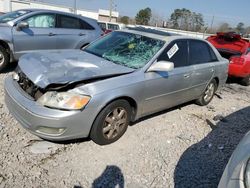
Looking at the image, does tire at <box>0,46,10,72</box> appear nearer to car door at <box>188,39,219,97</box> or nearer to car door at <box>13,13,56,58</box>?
car door at <box>13,13,56,58</box>

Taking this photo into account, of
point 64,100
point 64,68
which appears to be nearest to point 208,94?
point 64,68

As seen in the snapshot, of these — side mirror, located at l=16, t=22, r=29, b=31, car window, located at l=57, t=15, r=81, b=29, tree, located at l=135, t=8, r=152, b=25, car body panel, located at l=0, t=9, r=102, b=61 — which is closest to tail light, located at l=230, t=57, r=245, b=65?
car body panel, located at l=0, t=9, r=102, b=61

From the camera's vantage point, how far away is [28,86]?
3432 millimetres

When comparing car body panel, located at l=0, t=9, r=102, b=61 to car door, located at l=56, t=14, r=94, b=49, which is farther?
car door, located at l=56, t=14, r=94, b=49

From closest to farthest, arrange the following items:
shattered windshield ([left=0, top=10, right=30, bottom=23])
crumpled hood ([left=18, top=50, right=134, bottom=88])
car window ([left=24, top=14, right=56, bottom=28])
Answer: crumpled hood ([left=18, top=50, right=134, bottom=88]) → shattered windshield ([left=0, top=10, right=30, bottom=23]) → car window ([left=24, top=14, right=56, bottom=28])

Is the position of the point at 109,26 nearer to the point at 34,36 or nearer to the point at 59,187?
the point at 34,36

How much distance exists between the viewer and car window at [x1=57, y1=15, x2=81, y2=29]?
7.10 m

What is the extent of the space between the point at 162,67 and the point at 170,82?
1.82 ft

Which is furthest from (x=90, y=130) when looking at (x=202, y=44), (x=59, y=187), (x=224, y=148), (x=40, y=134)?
(x=202, y=44)

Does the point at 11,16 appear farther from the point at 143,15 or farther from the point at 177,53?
the point at 143,15

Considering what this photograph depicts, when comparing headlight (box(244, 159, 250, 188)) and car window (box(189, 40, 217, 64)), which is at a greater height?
car window (box(189, 40, 217, 64))

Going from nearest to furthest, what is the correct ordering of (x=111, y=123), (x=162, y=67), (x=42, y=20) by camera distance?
(x=111, y=123)
(x=162, y=67)
(x=42, y=20)

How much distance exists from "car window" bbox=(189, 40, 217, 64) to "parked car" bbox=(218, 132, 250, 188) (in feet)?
9.28

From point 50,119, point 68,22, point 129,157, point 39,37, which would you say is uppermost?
point 68,22
